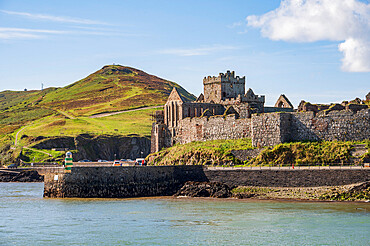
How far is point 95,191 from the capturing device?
62938mm

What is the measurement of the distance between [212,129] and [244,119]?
613 cm

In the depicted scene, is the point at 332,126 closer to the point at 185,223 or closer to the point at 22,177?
the point at 185,223

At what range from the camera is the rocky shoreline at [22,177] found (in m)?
107

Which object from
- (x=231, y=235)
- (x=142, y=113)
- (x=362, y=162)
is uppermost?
(x=142, y=113)

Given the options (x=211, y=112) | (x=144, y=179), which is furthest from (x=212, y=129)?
(x=144, y=179)

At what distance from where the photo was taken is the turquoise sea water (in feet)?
132

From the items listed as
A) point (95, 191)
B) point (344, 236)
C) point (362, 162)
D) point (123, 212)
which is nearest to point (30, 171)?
point (95, 191)

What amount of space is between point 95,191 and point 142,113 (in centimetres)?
11078

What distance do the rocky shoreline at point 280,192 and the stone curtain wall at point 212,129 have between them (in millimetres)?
14262

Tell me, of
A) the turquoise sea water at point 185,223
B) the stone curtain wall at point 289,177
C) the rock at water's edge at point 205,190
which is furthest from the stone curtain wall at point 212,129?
the turquoise sea water at point 185,223

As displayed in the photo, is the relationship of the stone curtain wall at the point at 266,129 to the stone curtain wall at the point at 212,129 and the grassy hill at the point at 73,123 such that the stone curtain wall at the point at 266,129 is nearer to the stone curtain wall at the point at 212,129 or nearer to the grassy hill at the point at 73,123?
the stone curtain wall at the point at 212,129

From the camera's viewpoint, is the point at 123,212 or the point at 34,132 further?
the point at 34,132

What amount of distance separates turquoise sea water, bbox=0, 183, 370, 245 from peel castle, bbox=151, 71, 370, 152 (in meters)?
13.0

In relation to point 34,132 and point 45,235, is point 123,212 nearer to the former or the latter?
point 45,235
